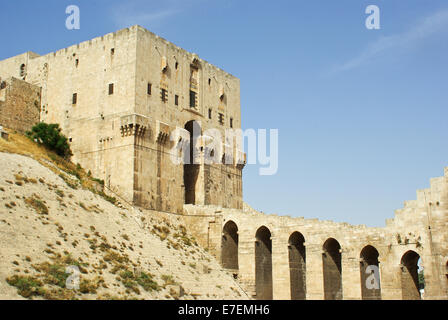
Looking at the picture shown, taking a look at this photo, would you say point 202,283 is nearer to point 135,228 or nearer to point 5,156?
point 135,228

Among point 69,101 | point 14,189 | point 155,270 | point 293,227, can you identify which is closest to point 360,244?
point 293,227

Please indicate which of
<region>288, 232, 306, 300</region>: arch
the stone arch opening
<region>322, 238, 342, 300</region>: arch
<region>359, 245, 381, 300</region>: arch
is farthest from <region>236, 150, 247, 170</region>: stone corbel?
<region>359, 245, 381, 300</region>: arch

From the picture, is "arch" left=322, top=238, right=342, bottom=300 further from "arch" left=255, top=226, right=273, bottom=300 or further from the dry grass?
the dry grass

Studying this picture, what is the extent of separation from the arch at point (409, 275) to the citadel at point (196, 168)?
0.06 meters

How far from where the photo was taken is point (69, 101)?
144ft

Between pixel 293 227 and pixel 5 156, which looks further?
pixel 293 227

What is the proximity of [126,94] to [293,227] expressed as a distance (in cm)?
1526

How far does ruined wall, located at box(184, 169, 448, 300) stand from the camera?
29391 mm

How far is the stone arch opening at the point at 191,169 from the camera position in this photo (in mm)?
44812

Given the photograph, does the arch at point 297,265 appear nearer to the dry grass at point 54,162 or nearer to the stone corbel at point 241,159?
the dry grass at point 54,162

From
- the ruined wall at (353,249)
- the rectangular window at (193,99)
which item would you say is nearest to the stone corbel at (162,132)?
the rectangular window at (193,99)

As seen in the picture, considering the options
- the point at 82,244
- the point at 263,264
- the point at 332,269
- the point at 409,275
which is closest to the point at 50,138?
the point at 82,244

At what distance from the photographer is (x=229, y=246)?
40.4m

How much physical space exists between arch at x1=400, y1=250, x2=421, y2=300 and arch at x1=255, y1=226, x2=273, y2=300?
34.1 ft
